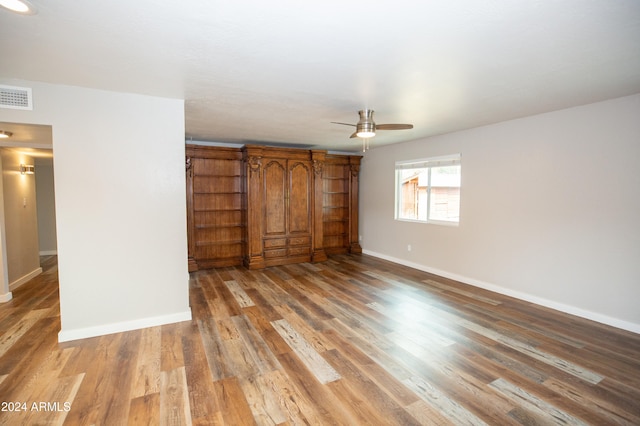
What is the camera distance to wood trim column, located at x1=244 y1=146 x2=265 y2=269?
5730 mm

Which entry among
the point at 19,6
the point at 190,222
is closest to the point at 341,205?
the point at 190,222

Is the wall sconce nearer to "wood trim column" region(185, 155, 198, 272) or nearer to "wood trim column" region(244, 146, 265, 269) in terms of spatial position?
"wood trim column" region(185, 155, 198, 272)

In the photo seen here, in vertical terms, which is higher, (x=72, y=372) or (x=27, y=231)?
(x=27, y=231)

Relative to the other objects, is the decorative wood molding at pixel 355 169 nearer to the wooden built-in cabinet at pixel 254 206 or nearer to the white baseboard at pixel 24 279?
the wooden built-in cabinet at pixel 254 206

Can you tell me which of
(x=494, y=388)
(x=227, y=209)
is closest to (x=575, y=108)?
(x=494, y=388)

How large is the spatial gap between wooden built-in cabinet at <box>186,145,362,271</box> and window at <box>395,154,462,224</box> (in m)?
1.66

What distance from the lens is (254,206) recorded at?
5793 mm

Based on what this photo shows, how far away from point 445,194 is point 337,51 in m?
3.83

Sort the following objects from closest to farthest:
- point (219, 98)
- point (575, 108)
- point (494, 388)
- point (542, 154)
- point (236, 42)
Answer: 1. point (236, 42)
2. point (494, 388)
3. point (219, 98)
4. point (575, 108)
5. point (542, 154)

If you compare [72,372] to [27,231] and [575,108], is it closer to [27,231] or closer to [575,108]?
[27,231]

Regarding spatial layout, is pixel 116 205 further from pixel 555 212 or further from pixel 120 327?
pixel 555 212

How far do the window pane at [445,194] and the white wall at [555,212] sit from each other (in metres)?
0.17

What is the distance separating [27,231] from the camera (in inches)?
189

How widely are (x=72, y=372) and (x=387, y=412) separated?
2.44 m
